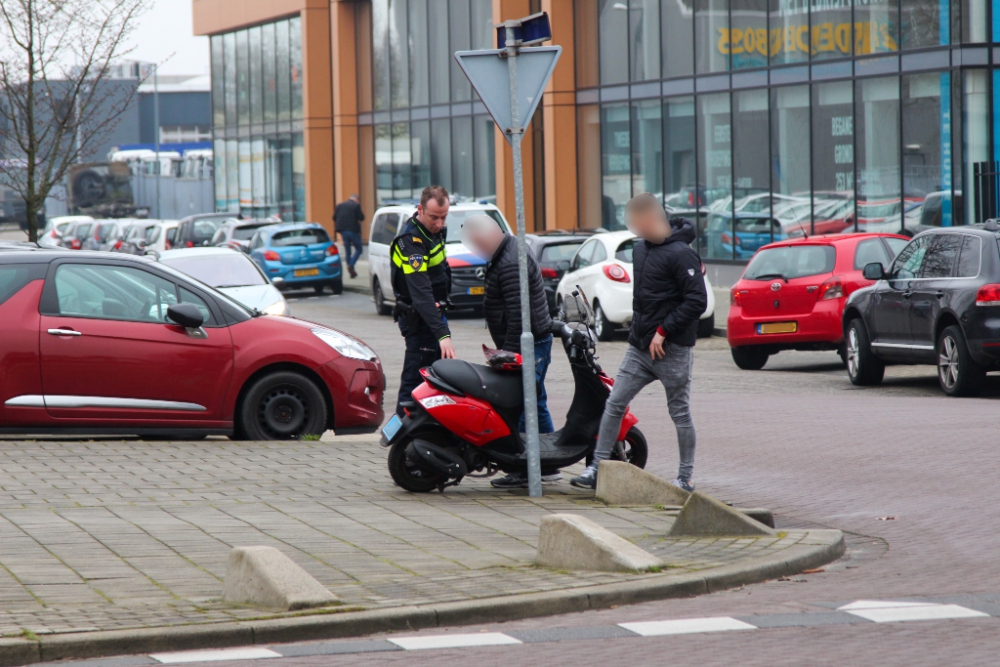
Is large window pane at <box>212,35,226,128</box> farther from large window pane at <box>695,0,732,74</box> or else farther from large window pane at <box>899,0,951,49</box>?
large window pane at <box>899,0,951,49</box>

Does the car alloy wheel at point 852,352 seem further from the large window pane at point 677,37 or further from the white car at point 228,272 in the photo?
the large window pane at point 677,37

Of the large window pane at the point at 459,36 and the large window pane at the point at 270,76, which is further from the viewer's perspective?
the large window pane at the point at 270,76

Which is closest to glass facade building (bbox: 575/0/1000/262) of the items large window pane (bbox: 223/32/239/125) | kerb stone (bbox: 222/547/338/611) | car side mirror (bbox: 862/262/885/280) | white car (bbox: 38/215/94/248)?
car side mirror (bbox: 862/262/885/280)

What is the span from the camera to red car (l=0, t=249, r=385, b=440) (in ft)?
33.6

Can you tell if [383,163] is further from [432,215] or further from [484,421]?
[484,421]

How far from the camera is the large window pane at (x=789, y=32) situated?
2731 cm

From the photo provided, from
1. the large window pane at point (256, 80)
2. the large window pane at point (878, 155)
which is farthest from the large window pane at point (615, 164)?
the large window pane at point (256, 80)

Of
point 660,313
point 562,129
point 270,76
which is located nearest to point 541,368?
point 660,313

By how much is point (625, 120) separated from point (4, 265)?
2421 centimetres

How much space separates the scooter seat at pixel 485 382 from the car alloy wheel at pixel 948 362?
6640 millimetres

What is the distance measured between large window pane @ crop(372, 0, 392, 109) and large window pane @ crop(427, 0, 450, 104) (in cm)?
300

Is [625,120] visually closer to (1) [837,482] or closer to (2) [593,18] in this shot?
(2) [593,18]

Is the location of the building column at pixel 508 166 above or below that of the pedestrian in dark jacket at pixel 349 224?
above

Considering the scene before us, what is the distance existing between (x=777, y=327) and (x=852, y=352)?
1.27 m
